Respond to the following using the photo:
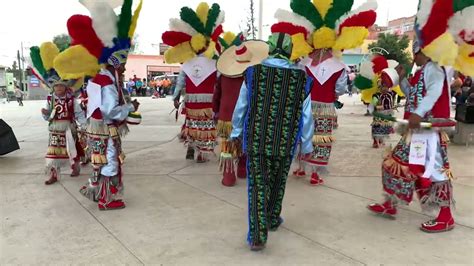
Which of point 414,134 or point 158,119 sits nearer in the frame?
point 414,134

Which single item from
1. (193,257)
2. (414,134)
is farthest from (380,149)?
(193,257)

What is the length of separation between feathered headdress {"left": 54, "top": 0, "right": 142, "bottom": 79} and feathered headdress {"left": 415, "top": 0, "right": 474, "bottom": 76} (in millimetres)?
2696

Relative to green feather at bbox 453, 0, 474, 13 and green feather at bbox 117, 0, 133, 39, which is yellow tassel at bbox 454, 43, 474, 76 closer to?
green feather at bbox 453, 0, 474, 13

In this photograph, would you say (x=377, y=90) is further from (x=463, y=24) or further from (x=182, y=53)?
(x=463, y=24)

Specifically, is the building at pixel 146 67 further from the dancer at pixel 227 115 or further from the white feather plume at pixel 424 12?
the white feather plume at pixel 424 12

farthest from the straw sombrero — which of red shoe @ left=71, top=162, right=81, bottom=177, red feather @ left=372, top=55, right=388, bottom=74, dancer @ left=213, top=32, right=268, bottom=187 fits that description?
red feather @ left=372, top=55, right=388, bottom=74

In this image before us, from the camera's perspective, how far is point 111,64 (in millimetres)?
4180

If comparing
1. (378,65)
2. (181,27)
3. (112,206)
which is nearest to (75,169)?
(112,206)

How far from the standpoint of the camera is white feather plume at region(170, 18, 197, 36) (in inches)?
242

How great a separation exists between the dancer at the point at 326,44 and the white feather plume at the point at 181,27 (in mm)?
1450

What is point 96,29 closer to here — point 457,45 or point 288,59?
point 288,59

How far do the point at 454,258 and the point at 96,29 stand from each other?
12.1ft

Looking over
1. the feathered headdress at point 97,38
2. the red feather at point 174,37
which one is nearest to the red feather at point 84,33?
the feathered headdress at point 97,38

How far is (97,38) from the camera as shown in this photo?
405cm
